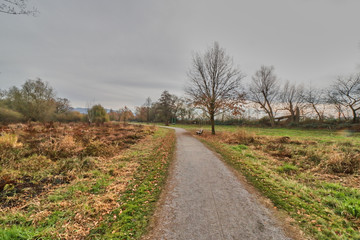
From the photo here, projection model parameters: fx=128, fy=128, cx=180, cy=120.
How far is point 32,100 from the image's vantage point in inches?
965

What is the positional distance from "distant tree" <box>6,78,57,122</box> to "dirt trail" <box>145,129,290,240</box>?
33.3m

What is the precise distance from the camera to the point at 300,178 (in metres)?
4.56

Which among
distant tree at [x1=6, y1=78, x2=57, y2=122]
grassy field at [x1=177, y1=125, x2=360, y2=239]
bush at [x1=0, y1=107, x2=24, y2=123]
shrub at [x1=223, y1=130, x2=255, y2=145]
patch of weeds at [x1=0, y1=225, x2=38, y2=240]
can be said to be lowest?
grassy field at [x1=177, y1=125, x2=360, y2=239]

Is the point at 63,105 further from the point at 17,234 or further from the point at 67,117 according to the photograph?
the point at 17,234

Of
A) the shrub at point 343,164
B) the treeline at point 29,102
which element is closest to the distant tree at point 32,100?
the treeline at point 29,102

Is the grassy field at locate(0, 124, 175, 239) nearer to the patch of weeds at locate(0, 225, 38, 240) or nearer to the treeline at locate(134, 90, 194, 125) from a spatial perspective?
the patch of weeds at locate(0, 225, 38, 240)

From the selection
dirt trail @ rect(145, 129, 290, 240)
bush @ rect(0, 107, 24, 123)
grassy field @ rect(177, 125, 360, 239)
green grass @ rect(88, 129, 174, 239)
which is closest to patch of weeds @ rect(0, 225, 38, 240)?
green grass @ rect(88, 129, 174, 239)

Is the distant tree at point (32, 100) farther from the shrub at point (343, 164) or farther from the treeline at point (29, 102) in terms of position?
the shrub at point (343, 164)

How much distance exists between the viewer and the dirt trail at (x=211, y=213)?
2.23 meters

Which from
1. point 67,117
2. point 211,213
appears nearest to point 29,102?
point 67,117

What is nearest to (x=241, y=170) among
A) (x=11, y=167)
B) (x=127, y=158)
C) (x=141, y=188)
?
(x=141, y=188)

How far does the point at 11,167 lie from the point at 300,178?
34.6 feet

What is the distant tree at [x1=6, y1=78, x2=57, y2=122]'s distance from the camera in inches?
909

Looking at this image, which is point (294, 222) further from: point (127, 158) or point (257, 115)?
point (257, 115)
